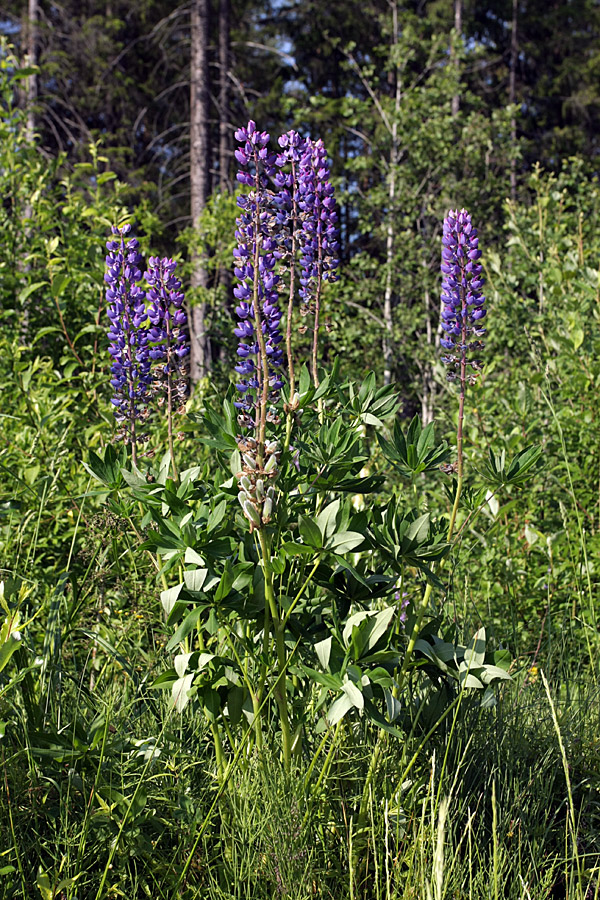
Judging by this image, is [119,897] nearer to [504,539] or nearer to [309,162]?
[309,162]

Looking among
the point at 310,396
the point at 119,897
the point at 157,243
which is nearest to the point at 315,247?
the point at 310,396

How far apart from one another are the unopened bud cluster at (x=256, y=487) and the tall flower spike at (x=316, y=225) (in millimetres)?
501

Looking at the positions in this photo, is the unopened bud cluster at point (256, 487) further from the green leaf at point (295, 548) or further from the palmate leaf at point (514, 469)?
the palmate leaf at point (514, 469)

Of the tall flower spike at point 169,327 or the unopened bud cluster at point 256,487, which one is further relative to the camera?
the tall flower spike at point 169,327

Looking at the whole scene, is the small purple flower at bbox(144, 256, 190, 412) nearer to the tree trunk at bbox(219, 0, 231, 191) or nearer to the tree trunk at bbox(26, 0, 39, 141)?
the tree trunk at bbox(26, 0, 39, 141)

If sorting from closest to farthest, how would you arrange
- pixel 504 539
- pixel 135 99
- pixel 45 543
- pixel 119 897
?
pixel 119 897, pixel 45 543, pixel 504 539, pixel 135 99

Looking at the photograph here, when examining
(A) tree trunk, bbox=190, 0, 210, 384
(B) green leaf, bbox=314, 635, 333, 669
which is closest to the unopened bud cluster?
(B) green leaf, bbox=314, 635, 333, 669

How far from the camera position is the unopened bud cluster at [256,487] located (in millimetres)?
1395

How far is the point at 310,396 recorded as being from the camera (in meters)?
1.70

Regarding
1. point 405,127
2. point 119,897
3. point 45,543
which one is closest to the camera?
point 119,897

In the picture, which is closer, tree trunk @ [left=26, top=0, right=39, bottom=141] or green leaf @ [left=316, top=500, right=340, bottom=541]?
green leaf @ [left=316, top=500, right=340, bottom=541]

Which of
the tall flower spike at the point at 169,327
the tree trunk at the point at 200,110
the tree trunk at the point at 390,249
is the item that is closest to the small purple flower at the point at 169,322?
the tall flower spike at the point at 169,327

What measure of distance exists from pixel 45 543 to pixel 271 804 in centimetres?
181

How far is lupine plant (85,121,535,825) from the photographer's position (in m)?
1.51
